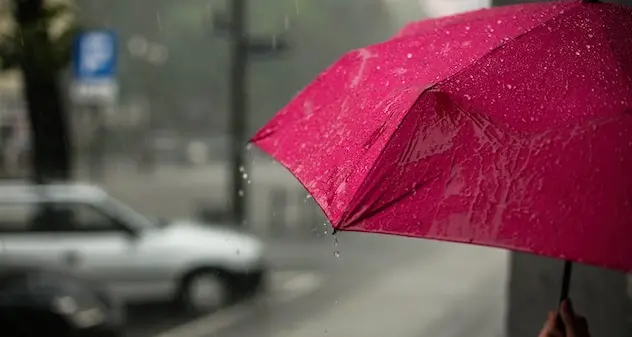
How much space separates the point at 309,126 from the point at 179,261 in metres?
5.32

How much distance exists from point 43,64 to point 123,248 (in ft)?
5.73

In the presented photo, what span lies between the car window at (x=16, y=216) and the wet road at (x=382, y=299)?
1323 mm

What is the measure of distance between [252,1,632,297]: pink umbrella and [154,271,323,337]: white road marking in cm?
476

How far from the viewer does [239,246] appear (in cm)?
716

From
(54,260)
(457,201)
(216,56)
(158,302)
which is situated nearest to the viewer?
(457,201)

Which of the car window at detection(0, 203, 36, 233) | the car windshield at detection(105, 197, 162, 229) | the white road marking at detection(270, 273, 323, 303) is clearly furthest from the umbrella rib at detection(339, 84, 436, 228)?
the car window at detection(0, 203, 36, 233)

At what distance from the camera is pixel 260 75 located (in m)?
10.4

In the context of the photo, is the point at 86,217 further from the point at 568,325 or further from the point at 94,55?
the point at 568,325

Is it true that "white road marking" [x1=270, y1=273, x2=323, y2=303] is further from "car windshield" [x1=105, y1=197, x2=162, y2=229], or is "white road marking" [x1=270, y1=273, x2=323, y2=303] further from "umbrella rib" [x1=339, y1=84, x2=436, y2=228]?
"umbrella rib" [x1=339, y1=84, x2=436, y2=228]

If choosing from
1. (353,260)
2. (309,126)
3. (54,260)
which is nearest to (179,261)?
(54,260)

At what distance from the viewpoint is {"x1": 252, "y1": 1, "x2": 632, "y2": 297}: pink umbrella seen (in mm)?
1133

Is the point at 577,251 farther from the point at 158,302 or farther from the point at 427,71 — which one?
the point at 158,302

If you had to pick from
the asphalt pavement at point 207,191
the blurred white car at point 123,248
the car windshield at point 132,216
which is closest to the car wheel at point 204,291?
the blurred white car at point 123,248

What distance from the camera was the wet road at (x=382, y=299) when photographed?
3.63 meters
